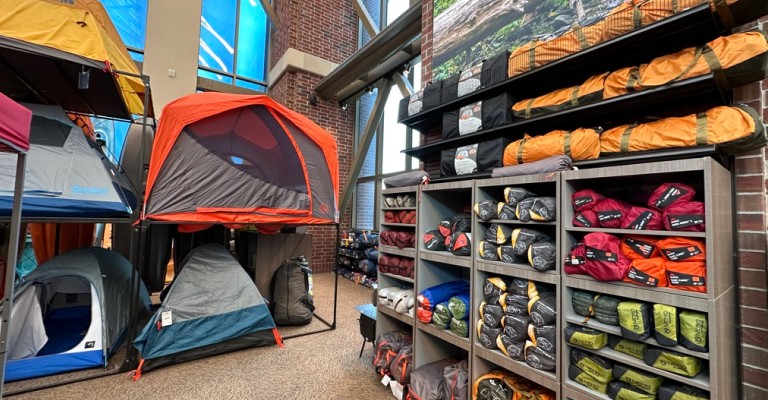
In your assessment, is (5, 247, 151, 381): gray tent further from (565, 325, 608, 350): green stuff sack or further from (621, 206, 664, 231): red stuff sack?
(621, 206, 664, 231): red stuff sack

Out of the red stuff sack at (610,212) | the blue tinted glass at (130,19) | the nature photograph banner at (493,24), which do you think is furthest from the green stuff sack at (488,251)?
the blue tinted glass at (130,19)

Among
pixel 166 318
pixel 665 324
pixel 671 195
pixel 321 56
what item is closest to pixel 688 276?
pixel 665 324

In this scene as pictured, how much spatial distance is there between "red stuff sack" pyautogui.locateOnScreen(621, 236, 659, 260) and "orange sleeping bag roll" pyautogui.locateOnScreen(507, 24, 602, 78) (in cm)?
107

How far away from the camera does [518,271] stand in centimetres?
175

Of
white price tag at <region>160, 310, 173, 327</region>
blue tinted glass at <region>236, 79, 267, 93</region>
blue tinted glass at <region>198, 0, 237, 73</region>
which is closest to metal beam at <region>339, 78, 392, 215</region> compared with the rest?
blue tinted glass at <region>236, 79, 267, 93</region>

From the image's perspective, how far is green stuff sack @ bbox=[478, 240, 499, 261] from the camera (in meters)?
1.92

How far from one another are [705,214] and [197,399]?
3.15 m

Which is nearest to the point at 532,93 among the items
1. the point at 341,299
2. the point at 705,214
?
the point at 705,214

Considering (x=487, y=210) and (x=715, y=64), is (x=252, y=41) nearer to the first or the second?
(x=487, y=210)

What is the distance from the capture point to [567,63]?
6.03 ft

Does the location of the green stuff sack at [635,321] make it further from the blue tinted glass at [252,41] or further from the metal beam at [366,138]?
the blue tinted glass at [252,41]

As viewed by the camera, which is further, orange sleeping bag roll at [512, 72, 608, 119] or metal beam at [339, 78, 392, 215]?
metal beam at [339, 78, 392, 215]

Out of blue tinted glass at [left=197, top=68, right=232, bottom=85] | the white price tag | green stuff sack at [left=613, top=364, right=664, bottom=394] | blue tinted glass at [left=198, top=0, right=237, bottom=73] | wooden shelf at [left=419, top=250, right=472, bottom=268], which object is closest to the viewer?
green stuff sack at [left=613, top=364, right=664, bottom=394]

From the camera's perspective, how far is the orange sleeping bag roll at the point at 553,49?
1.73 metres
